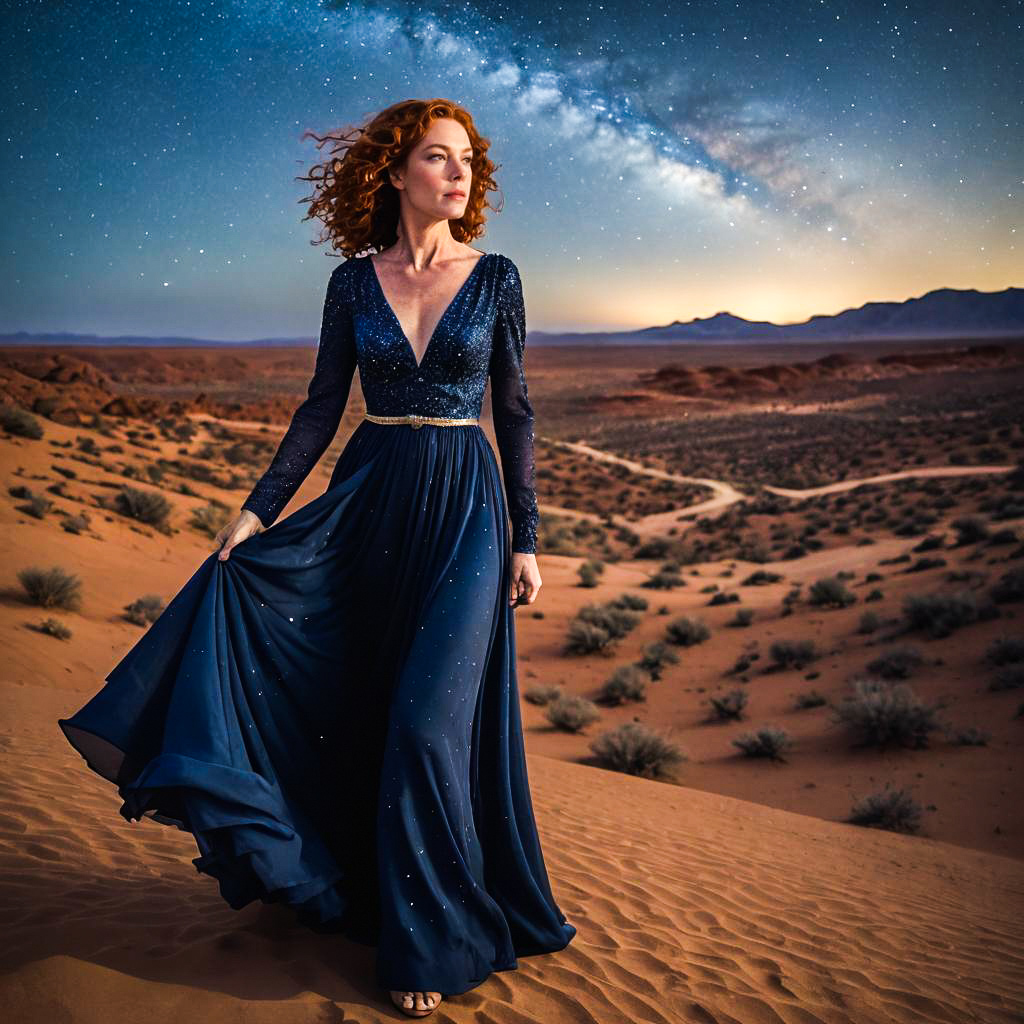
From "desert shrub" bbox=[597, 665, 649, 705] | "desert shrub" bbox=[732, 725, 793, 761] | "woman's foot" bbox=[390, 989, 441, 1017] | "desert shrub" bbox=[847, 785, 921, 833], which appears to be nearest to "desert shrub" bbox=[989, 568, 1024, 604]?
"desert shrub" bbox=[732, 725, 793, 761]

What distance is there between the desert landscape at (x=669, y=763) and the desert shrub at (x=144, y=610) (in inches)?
3.0

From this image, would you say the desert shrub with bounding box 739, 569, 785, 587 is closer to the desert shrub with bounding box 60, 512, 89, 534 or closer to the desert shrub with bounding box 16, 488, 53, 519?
the desert shrub with bounding box 60, 512, 89, 534

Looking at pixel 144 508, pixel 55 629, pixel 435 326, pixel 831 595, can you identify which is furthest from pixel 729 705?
pixel 144 508

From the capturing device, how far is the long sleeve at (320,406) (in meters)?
3.18

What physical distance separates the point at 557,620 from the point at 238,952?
13.4 meters

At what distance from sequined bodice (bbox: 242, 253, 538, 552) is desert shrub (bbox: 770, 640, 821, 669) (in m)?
10.8

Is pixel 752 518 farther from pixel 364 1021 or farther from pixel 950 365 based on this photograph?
pixel 950 365

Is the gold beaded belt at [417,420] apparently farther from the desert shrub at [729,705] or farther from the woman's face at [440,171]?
the desert shrub at [729,705]

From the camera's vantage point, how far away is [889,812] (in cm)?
778

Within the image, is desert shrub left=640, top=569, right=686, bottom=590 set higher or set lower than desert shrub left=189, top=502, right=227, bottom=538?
lower

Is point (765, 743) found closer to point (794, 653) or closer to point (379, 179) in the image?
point (794, 653)

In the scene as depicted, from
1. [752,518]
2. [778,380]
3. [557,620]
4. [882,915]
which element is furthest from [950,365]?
[882,915]

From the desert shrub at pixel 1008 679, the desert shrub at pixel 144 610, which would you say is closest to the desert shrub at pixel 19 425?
the desert shrub at pixel 144 610

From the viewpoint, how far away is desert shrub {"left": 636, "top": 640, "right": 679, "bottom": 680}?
13664 millimetres
